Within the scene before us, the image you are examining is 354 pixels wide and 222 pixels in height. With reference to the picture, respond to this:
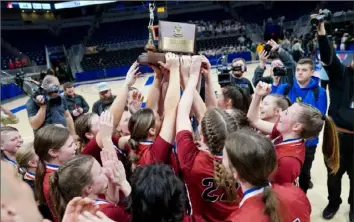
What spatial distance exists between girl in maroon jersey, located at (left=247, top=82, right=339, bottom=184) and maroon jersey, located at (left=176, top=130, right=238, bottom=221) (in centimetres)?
35

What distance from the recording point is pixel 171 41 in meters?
2.13

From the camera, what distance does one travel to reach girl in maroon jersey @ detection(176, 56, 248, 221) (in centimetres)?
177

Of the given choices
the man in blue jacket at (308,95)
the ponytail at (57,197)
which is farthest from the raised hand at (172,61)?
the man in blue jacket at (308,95)

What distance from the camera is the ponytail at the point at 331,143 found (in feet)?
7.95

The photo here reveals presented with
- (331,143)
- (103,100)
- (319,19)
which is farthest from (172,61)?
(103,100)

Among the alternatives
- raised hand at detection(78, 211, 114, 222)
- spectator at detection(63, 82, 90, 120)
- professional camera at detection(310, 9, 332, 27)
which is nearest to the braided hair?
raised hand at detection(78, 211, 114, 222)

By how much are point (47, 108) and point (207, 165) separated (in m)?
2.85

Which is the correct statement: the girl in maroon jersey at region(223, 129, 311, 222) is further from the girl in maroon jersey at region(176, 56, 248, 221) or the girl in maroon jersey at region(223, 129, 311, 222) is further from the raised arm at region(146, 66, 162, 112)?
the raised arm at region(146, 66, 162, 112)

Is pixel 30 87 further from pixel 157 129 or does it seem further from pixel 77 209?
pixel 77 209

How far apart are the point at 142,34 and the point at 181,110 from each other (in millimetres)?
22757

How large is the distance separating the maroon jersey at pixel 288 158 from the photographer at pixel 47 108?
2554 millimetres

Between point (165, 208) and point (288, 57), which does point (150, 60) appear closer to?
point (165, 208)

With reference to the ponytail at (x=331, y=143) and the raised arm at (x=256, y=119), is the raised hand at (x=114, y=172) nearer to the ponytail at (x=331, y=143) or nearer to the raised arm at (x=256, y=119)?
the raised arm at (x=256, y=119)

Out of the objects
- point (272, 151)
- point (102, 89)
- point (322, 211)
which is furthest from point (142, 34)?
point (272, 151)
